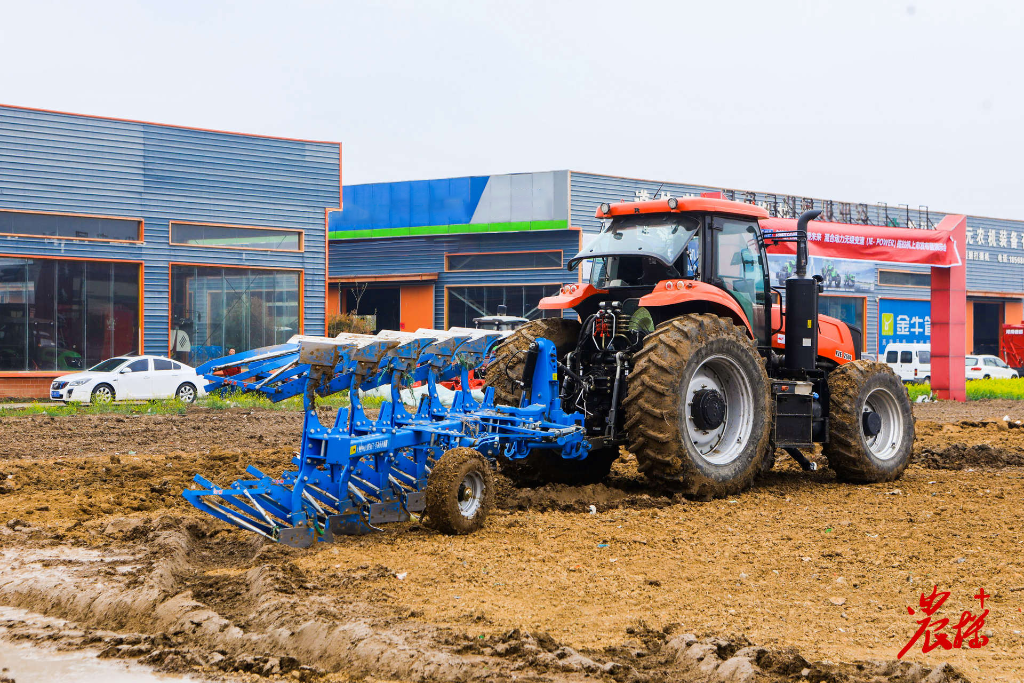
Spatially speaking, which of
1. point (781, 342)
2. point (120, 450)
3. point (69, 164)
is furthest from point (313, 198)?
point (781, 342)

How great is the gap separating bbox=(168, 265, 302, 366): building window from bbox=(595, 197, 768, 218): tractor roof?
61.5 ft

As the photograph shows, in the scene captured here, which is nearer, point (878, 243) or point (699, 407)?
point (699, 407)

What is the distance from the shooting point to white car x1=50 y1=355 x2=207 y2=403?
22172 millimetres

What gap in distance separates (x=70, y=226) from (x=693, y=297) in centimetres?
2065

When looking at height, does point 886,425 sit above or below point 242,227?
below

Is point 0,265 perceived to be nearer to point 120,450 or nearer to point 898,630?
point 120,450

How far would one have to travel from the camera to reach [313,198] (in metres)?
28.6

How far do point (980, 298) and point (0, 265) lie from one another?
40.7m

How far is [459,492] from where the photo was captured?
7430 mm

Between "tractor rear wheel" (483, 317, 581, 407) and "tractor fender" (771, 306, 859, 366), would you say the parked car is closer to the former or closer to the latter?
"tractor fender" (771, 306, 859, 366)

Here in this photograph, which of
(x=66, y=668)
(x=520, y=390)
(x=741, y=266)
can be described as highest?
(x=741, y=266)

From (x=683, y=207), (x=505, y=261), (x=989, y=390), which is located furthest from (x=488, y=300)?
(x=683, y=207)

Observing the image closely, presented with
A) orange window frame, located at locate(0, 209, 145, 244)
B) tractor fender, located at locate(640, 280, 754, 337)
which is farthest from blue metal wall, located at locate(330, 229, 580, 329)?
tractor fender, located at locate(640, 280, 754, 337)

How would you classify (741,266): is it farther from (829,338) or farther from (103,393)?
(103,393)
